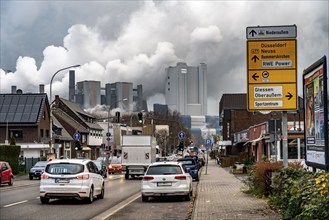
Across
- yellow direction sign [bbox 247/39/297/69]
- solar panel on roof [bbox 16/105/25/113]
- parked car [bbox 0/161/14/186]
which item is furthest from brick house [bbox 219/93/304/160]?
solar panel on roof [bbox 16/105/25/113]

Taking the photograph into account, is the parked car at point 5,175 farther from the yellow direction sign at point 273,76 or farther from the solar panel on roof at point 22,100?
the solar panel on roof at point 22,100

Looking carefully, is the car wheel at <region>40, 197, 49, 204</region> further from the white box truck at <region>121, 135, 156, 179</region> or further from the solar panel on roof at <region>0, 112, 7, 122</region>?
the solar panel on roof at <region>0, 112, 7, 122</region>

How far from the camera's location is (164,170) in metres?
21.0

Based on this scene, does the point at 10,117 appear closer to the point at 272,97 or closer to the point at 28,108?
the point at 28,108

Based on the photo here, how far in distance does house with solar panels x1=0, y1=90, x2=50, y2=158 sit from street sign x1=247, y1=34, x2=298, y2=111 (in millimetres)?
51944

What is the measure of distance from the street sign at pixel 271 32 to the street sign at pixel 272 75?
0.63ft

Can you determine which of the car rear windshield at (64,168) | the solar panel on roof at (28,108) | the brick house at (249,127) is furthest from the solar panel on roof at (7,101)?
the car rear windshield at (64,168)

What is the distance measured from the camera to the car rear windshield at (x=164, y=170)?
2092 cm

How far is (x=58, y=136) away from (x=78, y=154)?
32.5 feet

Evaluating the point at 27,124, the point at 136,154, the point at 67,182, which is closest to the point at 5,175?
the point at 136,154

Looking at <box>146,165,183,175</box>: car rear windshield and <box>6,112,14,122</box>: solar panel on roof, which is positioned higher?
<box>6,112,14,122</box>: solar panel on roof

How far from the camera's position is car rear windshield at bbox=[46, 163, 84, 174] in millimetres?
19625

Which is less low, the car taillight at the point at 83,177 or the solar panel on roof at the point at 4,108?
the solar panel on roof at the point at 4,108

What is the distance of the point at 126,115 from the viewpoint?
528ft
